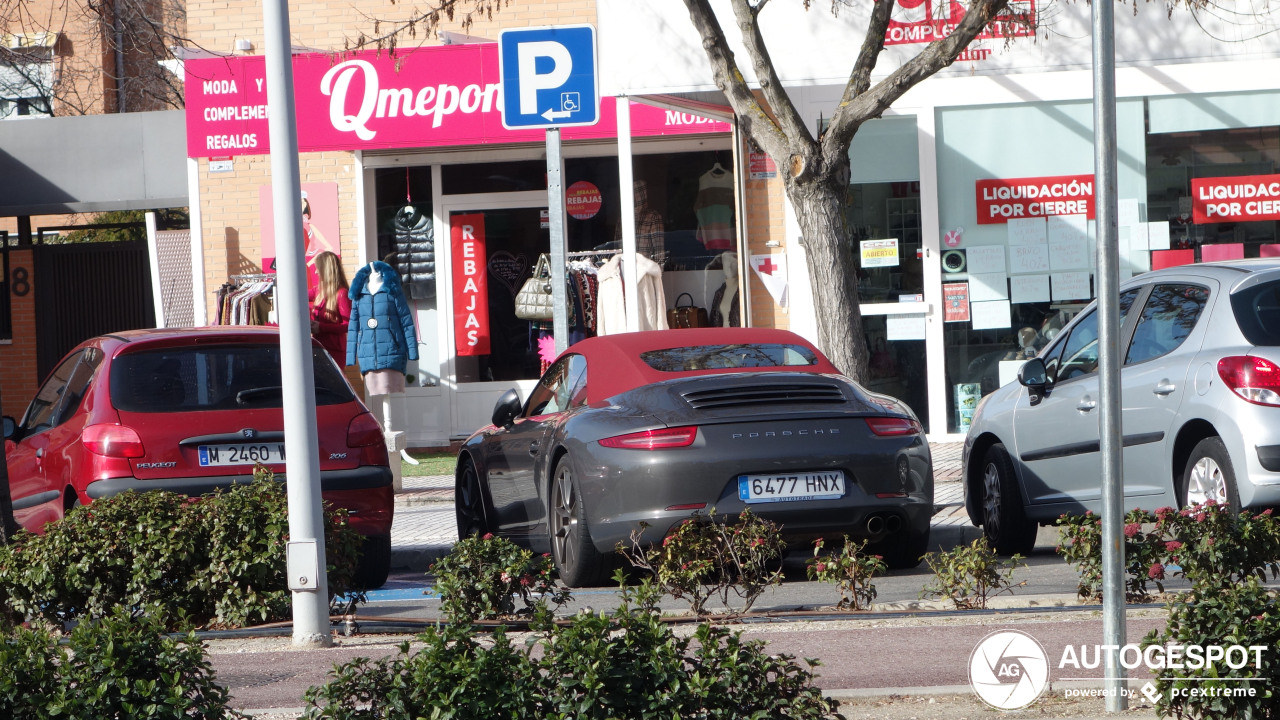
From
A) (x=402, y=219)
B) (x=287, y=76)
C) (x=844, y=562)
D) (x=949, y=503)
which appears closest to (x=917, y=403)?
(x=949, y=503)

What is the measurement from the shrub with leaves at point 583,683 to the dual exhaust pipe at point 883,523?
3.58m

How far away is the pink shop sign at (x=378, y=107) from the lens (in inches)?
598

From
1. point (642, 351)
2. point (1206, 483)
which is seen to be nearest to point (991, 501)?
point (1206, 483)

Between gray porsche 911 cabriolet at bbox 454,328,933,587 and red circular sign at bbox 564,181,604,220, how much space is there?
807cm

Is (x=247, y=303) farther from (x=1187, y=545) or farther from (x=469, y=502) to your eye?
(x=1187, y=545)

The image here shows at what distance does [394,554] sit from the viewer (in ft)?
32.1

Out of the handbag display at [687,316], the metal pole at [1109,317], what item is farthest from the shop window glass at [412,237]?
the metal pole at [1109,317]

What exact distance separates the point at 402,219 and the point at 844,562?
36.9 ft

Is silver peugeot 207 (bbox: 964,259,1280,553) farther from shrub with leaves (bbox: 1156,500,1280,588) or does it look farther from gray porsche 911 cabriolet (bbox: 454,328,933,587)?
gray porsche 911 cabriolet (bbox: 454,328,933,587)

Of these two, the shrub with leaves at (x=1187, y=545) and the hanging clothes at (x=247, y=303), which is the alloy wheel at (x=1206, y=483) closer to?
the shrub with leaves at (x=1187, y=545)

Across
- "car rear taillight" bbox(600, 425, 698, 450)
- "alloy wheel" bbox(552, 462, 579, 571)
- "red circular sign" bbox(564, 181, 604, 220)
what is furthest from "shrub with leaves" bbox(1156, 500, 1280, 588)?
"red circular sign" bbox(564, 181, 604, 220)

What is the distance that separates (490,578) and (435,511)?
610cm

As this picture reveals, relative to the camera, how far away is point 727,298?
15.3 meters

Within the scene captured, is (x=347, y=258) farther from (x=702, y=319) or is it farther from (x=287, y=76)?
(x=287, y=76)
